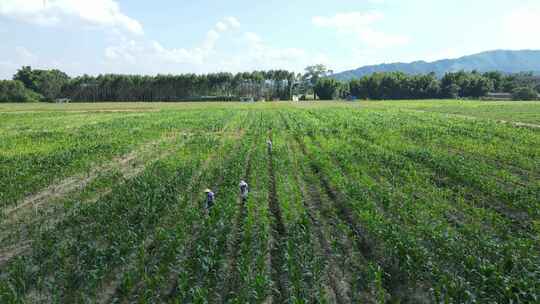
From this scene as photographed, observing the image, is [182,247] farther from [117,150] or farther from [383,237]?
[117,150]

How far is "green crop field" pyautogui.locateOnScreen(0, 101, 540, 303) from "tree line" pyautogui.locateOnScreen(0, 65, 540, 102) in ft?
347

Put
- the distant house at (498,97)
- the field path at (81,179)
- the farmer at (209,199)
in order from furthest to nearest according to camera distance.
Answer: the distant house at (498,97)
the field path at (81,179)
the farmer at (209,199)

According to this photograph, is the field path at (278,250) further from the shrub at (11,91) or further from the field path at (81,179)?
the shrub at (11,91)

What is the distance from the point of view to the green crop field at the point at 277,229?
676 centimetres

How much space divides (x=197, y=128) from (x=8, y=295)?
28.9m

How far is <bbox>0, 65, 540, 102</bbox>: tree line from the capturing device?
115m

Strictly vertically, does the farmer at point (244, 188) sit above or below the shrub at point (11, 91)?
below

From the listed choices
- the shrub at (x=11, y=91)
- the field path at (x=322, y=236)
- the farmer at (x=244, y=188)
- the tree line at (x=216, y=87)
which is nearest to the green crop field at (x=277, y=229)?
the field path at (x=322, y=236)

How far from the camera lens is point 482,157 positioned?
725 inches

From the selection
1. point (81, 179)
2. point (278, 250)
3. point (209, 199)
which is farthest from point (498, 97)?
point (278, 250)

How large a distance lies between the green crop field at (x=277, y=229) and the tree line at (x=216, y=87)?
347 ft

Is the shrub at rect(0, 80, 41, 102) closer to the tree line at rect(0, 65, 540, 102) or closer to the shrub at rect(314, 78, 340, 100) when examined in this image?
the tree line at rect(0, 65, 540, 102)

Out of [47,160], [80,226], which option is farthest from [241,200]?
[47,160]

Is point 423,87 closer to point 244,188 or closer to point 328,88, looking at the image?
point 328,88
